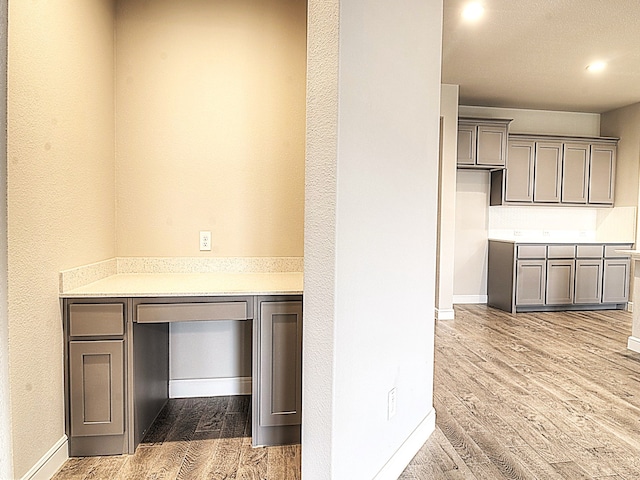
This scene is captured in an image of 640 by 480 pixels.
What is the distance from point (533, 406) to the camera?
287 centimetres

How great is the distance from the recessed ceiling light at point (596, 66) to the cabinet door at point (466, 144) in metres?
1.35

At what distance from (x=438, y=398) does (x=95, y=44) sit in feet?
9.46

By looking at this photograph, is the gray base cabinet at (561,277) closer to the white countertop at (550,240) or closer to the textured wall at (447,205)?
the white countertop at (550,240)

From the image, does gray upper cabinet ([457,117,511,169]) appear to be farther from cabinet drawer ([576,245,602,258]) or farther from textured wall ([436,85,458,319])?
cabinet drawer ([576,245,602,258])

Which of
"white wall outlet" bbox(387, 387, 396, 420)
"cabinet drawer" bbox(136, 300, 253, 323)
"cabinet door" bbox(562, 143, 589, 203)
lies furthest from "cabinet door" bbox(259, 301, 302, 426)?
"cabinet door" bbox(562, 143, 589, 203)

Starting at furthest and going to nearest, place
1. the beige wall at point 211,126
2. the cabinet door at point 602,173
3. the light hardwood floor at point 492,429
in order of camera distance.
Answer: the cabinet door at point 602,173 < the beige wall at point 211,126 < the light hardwood floor at point 492,429

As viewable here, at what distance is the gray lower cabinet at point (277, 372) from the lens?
7.41ft

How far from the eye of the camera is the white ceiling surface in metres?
3.46

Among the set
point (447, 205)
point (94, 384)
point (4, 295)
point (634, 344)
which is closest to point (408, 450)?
point (94, 384)

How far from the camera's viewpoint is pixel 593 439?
244cm

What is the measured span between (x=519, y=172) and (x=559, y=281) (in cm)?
148

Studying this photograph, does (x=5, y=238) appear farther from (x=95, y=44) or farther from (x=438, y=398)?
(x=438, y=398)

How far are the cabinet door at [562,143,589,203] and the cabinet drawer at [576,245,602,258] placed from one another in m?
0.67

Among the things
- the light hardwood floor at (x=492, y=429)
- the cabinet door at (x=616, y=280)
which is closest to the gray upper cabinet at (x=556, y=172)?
the cabinet door at (x=616, y=280)
